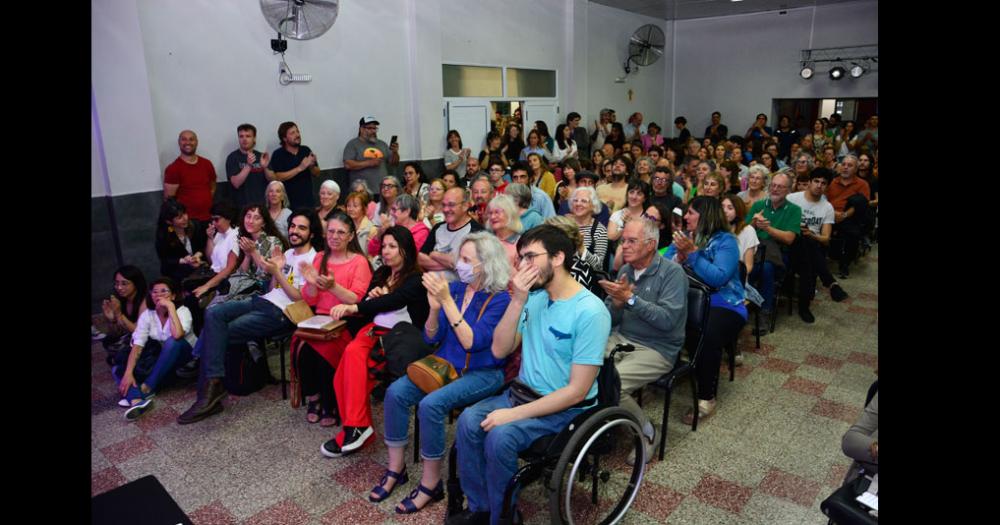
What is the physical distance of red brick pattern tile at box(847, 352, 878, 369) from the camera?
4387 millimetres

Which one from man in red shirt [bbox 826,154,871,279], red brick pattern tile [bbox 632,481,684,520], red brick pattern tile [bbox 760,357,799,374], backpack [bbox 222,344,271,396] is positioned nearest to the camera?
red brick pattern tile [bbox 632,481,684,520]

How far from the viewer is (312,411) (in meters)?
3.79

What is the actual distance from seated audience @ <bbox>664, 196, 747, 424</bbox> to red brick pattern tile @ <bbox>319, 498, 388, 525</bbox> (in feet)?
5.88

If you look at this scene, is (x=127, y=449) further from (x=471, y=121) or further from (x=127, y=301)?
(x=471, y=121)

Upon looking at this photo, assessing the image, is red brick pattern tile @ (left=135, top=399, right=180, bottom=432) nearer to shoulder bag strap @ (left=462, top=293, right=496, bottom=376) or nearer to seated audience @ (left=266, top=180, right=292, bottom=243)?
seated audience @ (left=266, top=180, right=292, bottom=243)

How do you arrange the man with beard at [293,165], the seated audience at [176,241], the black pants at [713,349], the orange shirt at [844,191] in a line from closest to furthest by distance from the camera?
the black pants at [713,349] → the seated audience at [176,241] → the orange shirt at [844,191] → the man with beard at [293,165]

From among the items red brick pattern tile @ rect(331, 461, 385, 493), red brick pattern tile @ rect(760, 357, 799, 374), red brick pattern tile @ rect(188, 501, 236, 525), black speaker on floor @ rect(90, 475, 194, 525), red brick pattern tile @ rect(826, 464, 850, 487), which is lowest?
red brick pattern tile @ rect(188, 501, 236, 525)

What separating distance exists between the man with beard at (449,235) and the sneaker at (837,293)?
11.6 feet

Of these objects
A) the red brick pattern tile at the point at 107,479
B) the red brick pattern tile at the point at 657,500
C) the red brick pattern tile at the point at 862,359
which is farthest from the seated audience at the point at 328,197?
the red brick pattern tile at the point at 862,359

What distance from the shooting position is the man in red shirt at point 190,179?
242 inches

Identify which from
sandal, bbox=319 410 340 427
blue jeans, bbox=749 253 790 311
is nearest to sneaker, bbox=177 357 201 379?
sandal, bbox=319 410 340 427

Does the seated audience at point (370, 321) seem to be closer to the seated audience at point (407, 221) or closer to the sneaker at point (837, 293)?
the seated audience at point (407, 221)

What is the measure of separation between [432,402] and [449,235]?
5.39ft

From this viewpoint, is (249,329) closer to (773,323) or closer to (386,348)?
(386,348)
